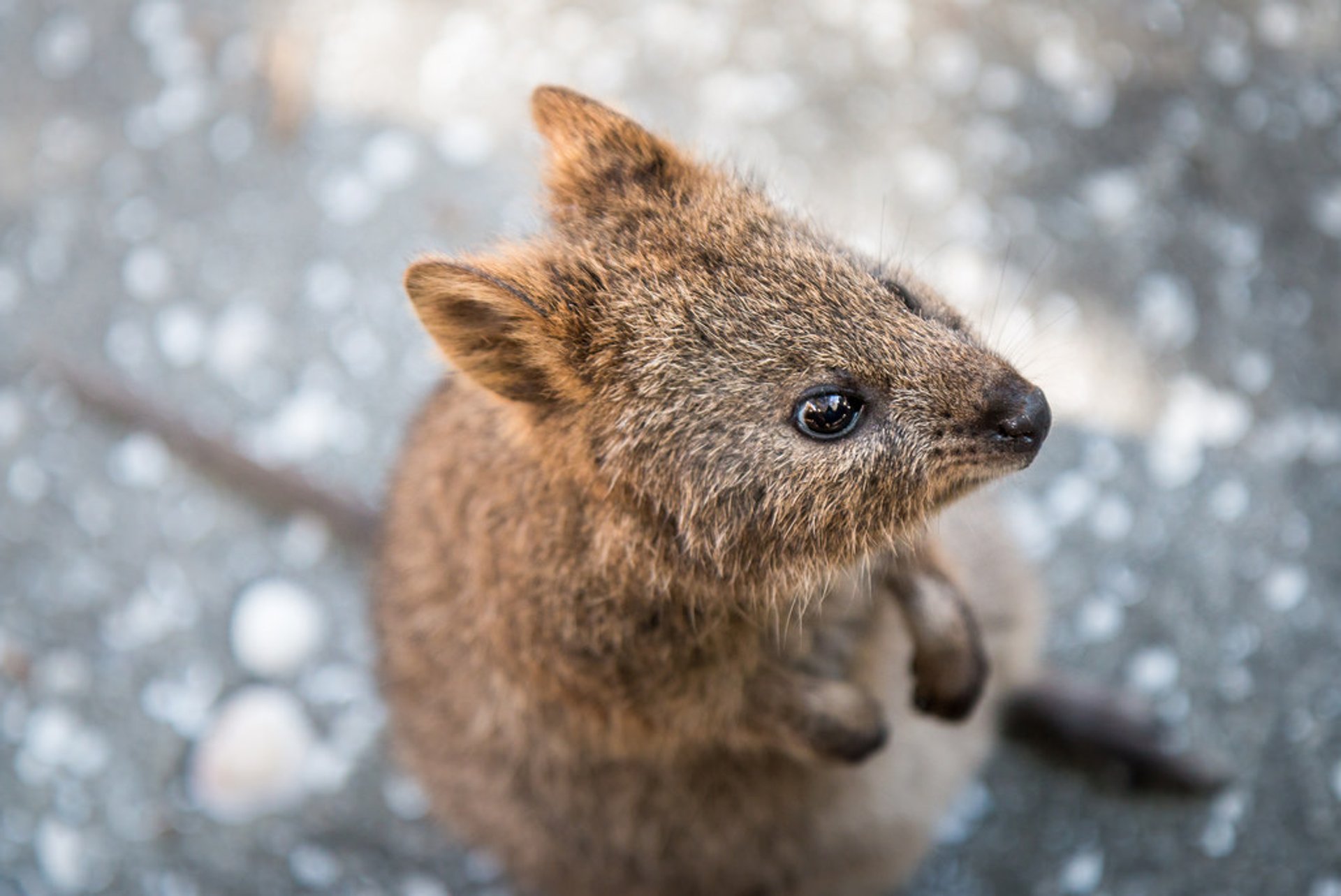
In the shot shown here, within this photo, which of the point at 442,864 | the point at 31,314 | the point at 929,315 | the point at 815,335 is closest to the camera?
the point at 815,335

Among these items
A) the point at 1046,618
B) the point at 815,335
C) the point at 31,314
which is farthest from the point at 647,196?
the point at 31,314

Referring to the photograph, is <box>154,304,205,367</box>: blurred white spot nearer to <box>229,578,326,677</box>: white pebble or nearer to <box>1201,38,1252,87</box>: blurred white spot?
<box>229,578,326,677</box>: white pebble

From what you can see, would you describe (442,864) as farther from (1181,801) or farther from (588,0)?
(588,0)

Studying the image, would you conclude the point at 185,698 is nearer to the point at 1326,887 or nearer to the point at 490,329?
the point at 490,329

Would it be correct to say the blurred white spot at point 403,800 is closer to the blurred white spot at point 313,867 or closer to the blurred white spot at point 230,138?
the blurred white spot at point 313,867

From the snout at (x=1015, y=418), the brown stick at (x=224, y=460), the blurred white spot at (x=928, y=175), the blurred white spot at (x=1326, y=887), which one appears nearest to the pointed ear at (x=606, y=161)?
the snout at (x=1015, y=418)

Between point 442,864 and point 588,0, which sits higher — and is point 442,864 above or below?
below

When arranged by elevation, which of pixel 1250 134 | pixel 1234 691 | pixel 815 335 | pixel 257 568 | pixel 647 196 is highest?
pixel 1250 134
